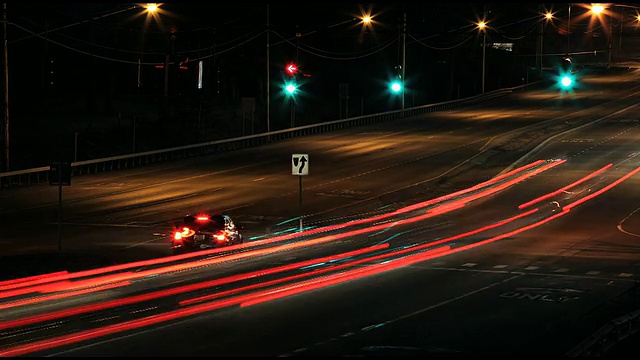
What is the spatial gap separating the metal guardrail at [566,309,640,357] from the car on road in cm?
1603

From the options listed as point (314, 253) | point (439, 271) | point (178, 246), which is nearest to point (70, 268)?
point (178, 246)

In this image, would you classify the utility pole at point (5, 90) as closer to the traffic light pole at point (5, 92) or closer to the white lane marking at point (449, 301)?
the traffic light pole at point (5, 92)

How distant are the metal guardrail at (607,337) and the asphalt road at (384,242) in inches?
45.7

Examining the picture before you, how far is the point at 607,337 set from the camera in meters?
16.3

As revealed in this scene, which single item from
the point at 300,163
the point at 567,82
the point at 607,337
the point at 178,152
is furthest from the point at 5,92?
the point at 567,82

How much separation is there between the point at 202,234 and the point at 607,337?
17747 mm

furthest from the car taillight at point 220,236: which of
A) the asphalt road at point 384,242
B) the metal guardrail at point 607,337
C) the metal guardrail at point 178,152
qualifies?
the metal guardrail at point 178,152

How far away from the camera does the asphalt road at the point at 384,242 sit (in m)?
19.4

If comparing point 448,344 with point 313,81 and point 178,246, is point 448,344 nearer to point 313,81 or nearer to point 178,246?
point 178,246

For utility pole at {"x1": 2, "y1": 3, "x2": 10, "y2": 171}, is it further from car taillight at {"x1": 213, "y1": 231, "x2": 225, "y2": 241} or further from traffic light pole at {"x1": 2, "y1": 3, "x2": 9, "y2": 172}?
car taillight at {"x1": 213, "y1": 231, "x2": 225, "y2": 241}

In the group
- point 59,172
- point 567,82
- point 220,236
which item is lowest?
point 220,236

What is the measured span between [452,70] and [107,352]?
11438 cm

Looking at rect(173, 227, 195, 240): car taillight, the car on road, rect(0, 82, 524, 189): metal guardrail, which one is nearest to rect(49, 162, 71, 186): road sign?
the car on road

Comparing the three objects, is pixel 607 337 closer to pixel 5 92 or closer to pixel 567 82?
pixel 5 92
